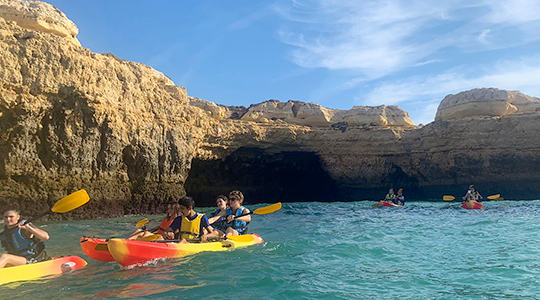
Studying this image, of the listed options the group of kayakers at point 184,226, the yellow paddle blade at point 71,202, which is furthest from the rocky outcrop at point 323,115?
the yellow paddle blade at point 71,202

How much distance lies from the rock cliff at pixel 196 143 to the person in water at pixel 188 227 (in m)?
7.43

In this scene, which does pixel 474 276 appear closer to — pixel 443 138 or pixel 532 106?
pixel 443 138

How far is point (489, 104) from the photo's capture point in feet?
77.6

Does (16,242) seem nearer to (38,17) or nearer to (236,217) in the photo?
(236,217)

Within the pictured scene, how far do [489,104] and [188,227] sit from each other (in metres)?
22.7

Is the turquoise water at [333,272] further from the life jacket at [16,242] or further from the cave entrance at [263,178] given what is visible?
the cave entrance at [263,178]

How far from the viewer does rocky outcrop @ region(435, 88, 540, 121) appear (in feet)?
77.3

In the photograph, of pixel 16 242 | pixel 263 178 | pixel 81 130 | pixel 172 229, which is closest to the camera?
pixel 16 242

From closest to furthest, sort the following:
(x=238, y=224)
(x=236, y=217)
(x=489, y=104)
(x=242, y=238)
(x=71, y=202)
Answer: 1. (x=71, y=202)
2. (x=242, y=238)
3. (x=236, y=217)
4. (x=238, y=224)
5. (x=489, y=104)

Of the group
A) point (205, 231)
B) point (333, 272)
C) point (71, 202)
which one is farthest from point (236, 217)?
point (71, 202)

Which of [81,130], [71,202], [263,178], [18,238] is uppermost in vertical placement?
[81,130]

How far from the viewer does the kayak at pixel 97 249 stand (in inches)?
230

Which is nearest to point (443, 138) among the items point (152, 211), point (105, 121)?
point (152, 211)

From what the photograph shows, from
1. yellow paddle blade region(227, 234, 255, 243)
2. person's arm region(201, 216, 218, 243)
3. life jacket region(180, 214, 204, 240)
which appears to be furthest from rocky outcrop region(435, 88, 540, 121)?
life jacket region(180, 214, 204, 240)
